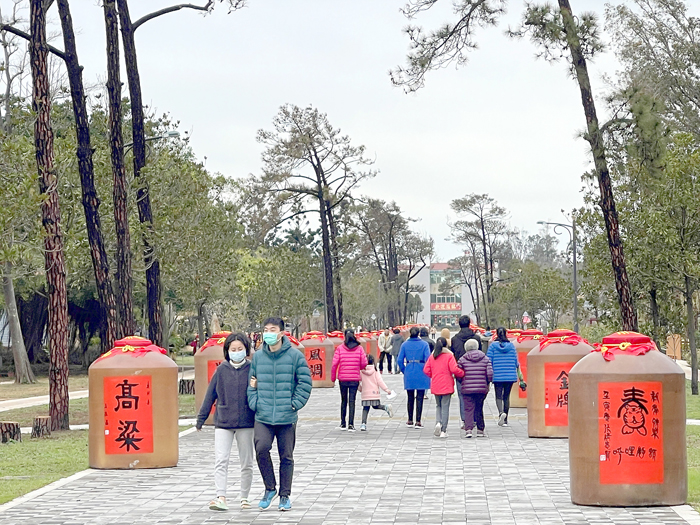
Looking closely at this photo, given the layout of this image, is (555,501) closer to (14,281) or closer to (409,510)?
(409,510)

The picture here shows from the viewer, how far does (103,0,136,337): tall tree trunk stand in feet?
72.8

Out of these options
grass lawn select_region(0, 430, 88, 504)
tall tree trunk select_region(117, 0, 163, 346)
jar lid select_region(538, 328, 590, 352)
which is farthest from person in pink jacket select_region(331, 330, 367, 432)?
tall tree trunk select_region(117, 0, 163, 346)

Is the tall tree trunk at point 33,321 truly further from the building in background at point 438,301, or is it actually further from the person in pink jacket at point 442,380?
the building in background at point 438,301

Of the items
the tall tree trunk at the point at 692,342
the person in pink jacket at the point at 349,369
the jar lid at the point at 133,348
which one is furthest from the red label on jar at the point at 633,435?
the tall tree trunk at the point at 692,342

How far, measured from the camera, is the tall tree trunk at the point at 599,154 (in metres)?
22.0

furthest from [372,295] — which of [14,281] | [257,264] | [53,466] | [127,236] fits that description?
[53,466]

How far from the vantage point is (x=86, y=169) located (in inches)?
837

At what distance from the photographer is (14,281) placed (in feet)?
150

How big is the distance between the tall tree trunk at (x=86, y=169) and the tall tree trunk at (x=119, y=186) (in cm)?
68

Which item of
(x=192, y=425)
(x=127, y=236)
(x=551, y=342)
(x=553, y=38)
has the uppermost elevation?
(x=553, y=38)

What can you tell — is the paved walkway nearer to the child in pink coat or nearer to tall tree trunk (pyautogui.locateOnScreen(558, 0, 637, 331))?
the child in pink coat

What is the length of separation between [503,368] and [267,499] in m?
10.1

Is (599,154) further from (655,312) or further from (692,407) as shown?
(655,312)

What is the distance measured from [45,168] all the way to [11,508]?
990cm
